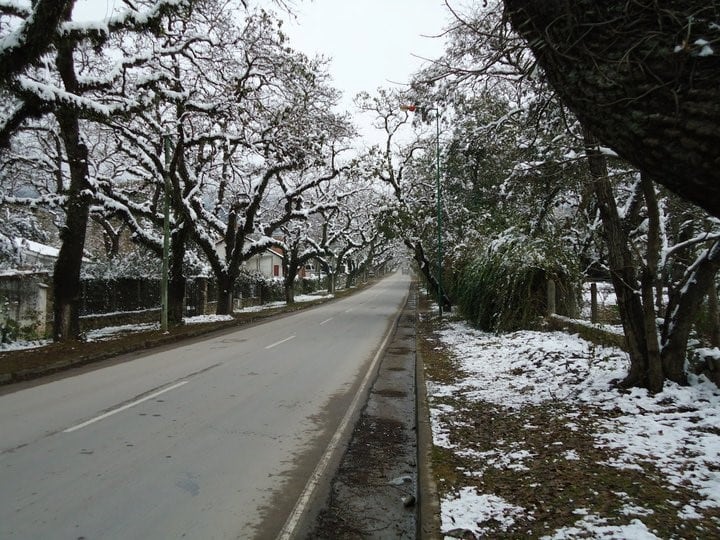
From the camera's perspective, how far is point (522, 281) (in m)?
14.7

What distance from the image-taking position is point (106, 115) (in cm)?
1121

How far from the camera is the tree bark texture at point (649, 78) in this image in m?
2.04

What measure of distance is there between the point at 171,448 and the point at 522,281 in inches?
442

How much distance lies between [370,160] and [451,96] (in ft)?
50.5

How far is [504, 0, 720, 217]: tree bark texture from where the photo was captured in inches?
80.4

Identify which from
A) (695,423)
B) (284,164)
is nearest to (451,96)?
(695,423)

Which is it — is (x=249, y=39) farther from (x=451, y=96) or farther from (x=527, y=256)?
(x=527, y=256)

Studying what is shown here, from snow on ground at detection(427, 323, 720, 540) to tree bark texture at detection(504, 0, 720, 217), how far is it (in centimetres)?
257

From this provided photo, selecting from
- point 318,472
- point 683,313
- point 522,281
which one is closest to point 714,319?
point 683,313

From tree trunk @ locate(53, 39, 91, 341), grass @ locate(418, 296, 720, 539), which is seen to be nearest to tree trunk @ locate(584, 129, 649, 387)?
grass @ locate(418, 296, 720, 539)

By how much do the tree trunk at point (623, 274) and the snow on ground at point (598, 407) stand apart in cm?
42

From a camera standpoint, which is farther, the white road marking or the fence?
the fence

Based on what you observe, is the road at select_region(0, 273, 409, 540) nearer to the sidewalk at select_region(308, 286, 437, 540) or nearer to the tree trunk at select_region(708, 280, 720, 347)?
the sidewalk at select_region(308, 286, 437, 540)

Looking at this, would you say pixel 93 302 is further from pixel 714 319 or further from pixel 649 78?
pixel 649 78
